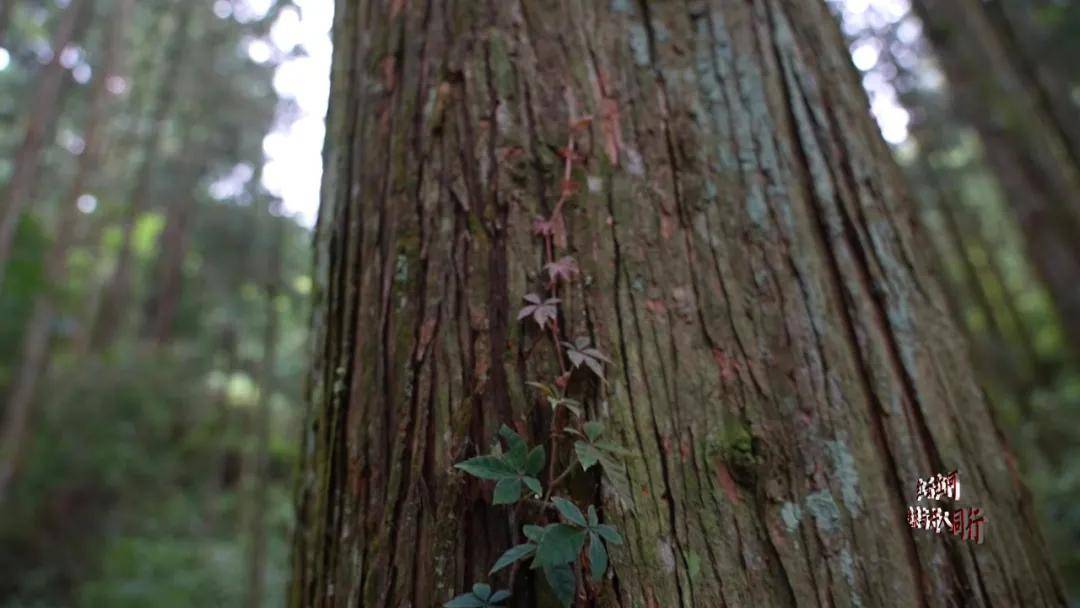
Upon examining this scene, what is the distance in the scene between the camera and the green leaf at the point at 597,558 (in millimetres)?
960

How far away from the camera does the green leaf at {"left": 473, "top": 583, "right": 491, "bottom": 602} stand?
3.21 ft

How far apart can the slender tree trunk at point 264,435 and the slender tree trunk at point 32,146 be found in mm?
2608

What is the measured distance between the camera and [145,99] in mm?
17625

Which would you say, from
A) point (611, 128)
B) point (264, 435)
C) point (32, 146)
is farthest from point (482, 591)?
point (32, 146)

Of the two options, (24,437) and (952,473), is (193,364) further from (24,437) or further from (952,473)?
(952,473)

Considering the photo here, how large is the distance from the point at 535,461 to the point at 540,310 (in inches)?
9.6

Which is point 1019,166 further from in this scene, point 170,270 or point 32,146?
point 170,270

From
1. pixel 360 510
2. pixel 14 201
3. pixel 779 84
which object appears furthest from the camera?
pixel 14 201

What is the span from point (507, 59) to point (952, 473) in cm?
105

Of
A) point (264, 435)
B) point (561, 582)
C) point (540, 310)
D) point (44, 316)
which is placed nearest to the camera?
point (561, 582)

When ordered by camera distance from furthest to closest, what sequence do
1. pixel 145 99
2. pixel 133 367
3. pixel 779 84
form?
pixel 145 99
pixel 133 367
pixel 779 84

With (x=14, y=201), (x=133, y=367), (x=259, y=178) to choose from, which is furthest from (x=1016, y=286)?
(x=14, y=201)

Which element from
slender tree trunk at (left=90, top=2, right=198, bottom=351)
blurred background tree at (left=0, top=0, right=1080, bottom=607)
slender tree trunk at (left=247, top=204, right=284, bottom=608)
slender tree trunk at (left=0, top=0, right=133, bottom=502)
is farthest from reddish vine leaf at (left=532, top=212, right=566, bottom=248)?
slender tree trunk at (left=90, top=2, right=198, bottom=351)

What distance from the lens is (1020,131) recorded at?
6.25 metres
